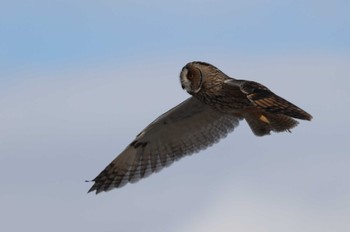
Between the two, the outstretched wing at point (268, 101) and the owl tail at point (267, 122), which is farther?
the owl tail at point (267, 122)

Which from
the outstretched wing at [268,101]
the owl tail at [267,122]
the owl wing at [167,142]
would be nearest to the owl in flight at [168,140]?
the owl wing at [167,142]

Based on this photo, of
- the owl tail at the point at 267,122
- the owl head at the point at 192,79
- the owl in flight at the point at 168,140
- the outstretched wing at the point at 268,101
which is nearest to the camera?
the outstretched wing at the point at 268,101

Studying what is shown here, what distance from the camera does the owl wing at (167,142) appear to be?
1933 centimetres

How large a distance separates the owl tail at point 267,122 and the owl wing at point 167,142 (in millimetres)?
1302

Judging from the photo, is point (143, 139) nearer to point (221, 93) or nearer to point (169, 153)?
point (169, 153)

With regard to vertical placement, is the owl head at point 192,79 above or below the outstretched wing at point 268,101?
above

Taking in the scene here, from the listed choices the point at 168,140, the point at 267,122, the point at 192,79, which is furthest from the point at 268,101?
the point at 168,140

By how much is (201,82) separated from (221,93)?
395mm

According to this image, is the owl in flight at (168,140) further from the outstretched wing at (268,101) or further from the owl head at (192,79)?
the outstretched wing at (268,101)

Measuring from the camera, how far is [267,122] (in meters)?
17.6

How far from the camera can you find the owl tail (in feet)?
56.7

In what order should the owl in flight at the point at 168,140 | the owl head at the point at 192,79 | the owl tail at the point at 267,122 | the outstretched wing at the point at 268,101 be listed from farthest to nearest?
1. the owl in flight at the point at 168,140
2. the owl head at the point at 192,79
3. the owl tail at the point at 267,122
4. the outstretched wing at the point at 268,101

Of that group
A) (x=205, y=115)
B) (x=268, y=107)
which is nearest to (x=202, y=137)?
(x=205, y=115)

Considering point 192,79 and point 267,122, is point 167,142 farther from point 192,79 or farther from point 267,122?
point 267,122
